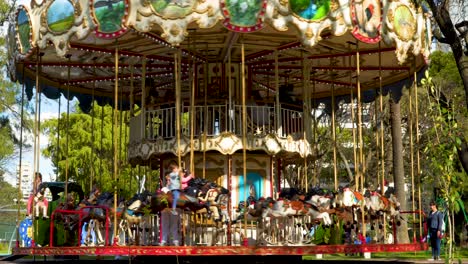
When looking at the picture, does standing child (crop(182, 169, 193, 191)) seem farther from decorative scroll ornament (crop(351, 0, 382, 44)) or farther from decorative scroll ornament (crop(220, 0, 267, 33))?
decorative scroll ornament (crop(351, 0, 382, 44))

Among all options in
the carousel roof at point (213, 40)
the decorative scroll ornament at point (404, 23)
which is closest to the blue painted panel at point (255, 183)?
the carousel roof at point (213, 40)

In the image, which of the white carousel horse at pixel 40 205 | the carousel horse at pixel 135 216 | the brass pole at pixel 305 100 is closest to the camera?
the carousel horse at pixel 135 216

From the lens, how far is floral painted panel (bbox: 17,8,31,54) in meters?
17.6

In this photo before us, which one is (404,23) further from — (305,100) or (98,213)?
Answer: (98,213)

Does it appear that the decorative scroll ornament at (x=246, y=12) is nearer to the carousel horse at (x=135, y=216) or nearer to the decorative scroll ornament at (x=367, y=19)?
the decorative scroll ornament at (x=367, y=19)

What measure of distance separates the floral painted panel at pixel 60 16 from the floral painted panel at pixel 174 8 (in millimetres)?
2085

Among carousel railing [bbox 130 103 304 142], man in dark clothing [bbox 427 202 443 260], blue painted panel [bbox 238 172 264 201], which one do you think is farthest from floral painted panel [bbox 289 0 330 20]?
man in dark clothing [bbox 427 202 443 260]

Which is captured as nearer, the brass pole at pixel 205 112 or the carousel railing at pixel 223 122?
the brass pole at pixel 205 112

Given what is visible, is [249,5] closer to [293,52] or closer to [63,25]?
[63,25]

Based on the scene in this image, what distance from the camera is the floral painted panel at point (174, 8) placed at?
15602 millimetres

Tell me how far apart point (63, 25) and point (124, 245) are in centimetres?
510

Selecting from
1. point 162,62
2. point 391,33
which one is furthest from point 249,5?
point 162,62

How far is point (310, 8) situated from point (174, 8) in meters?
2.94

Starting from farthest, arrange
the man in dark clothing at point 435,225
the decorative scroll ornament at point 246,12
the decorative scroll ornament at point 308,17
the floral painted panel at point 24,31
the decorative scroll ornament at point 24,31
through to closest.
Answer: the man in dark clothing at point 435,225, the floral painted panel at point 24,31, the decorative scroll ornament at point 24,31, the decorative scroll ornament at point 308,17, the decorative scroll ornament at point 246,12
